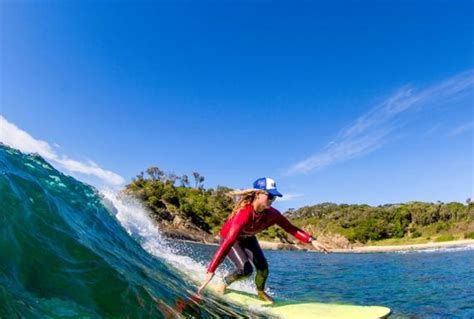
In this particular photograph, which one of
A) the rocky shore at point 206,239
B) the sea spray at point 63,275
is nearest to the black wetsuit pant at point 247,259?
the sea spray at point 63,275

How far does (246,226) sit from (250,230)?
29 centimetres

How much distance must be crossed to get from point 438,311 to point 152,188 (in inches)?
3850

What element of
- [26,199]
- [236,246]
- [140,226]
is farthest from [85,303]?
[140,226]

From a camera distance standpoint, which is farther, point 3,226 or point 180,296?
point 180,296

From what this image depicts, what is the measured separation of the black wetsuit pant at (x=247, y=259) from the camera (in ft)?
23.7

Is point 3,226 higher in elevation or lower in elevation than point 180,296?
higher

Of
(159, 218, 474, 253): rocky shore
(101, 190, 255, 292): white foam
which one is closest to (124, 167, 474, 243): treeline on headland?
(159, 218, 474, 253): rocky shore

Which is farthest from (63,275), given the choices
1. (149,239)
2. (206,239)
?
(206,239)

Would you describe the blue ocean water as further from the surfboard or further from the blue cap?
the blue cap

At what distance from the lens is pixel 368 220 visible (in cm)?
12000

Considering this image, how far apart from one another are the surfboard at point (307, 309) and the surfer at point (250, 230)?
0.29m

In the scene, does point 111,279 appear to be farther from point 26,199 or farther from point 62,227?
point 26,199

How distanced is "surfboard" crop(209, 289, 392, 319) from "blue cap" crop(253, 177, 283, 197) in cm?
200

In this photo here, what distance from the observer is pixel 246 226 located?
704 centimetres
